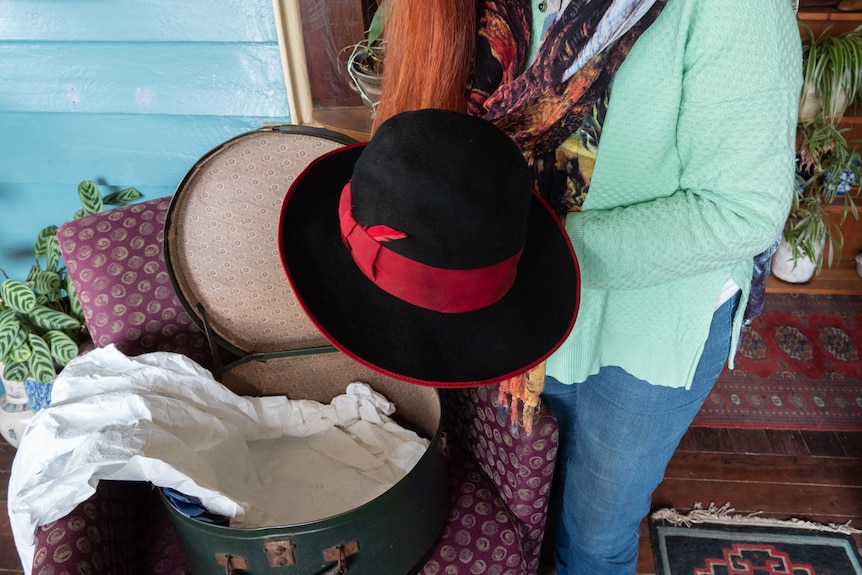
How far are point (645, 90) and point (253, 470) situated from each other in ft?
2.59

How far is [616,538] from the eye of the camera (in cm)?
106

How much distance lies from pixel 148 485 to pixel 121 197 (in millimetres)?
650

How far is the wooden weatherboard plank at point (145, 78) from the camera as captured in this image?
128cm

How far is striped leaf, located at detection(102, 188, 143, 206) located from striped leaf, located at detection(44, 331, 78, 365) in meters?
0.30

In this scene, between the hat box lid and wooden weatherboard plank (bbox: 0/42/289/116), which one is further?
wooden weatherboard plank (bbox: 0/42/289/116)

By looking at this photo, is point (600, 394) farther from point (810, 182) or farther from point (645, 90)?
point (810, 182)

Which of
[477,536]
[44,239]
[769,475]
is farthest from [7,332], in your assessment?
[769,475]

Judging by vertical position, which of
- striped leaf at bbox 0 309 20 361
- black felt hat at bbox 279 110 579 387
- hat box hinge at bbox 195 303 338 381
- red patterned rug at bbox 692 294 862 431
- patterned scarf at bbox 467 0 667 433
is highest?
patterned scarf at bbox 467 0 667 433

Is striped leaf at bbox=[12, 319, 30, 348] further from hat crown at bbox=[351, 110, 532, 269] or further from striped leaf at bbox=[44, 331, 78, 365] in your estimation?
hat crown at bbox=[351, 110, 532, 269]

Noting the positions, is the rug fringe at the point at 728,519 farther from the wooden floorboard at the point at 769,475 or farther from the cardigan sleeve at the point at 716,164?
the cardigan sleeve at the point at 716,164

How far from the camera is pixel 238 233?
1030 mm

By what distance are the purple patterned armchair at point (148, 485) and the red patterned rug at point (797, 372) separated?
99cm

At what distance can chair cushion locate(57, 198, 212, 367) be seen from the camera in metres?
1.08

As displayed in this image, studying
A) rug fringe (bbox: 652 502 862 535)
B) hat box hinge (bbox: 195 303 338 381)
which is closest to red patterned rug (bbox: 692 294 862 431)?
rug fringe (bbox: 652 502 862 535)
